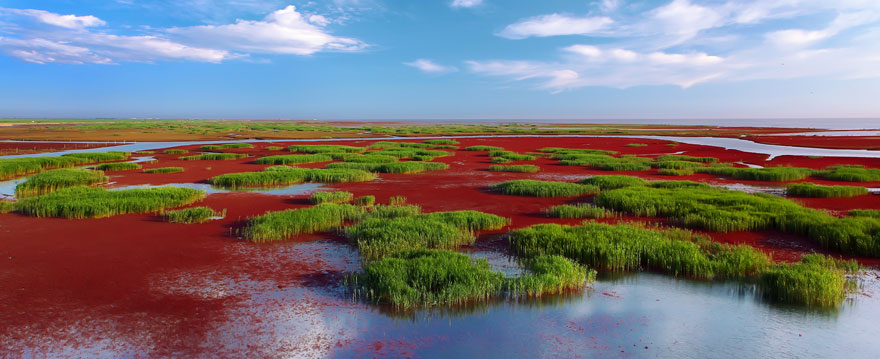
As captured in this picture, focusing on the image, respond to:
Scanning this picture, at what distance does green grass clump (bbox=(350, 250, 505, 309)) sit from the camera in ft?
27.8

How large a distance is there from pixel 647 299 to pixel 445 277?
364 cm

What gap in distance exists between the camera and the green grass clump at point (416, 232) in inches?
A: 453

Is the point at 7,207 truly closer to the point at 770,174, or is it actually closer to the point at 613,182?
the point at 613,182

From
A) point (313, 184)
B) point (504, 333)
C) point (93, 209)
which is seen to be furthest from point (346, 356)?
point (313, 184)

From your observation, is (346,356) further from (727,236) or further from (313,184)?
(313,184)

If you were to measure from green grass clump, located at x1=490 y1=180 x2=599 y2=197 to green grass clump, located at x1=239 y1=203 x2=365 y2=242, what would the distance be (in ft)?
26.1

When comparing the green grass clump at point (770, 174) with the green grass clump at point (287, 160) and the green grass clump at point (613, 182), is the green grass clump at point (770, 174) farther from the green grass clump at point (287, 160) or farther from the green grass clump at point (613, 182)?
the green grass clump at point (287, 160)

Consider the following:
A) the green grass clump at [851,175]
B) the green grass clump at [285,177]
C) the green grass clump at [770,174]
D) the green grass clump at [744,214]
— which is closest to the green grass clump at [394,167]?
the green grass clump at [285,177]

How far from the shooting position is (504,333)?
24.5ft

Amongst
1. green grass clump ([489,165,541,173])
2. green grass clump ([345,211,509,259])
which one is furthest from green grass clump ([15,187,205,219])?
green grass clump ([489,165,541,173])

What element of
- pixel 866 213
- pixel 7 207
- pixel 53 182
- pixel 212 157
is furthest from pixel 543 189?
pixel 212 157

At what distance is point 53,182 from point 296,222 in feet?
50.1

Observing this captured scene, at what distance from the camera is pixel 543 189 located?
21000 mm

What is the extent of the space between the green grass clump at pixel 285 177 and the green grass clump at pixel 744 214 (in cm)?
1329
